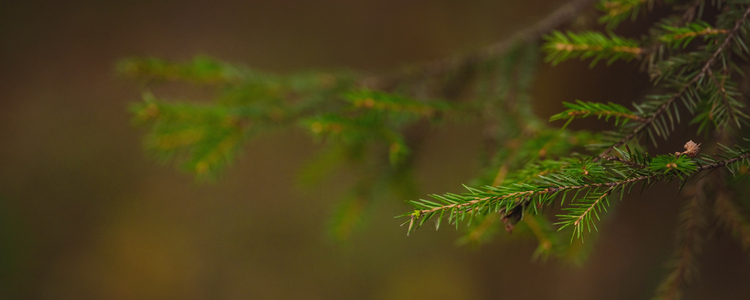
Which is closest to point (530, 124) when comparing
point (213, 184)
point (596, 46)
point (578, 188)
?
point (596, 46)

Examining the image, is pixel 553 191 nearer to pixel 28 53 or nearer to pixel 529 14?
pixel 529 14

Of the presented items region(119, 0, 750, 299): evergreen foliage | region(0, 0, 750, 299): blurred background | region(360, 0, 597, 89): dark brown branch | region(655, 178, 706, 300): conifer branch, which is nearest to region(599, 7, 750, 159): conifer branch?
region(119, 0, 750, 299): evergreen foliage

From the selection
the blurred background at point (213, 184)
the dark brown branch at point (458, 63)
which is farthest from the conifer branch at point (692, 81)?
the blurred background at point (213, 184)

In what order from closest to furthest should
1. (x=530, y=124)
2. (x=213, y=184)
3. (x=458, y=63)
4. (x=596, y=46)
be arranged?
(x=596, y=46), (x=530, y=124), (x=458, y=63), (x=213, y=184)

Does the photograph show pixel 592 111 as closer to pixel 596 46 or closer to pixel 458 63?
pixel 596 46

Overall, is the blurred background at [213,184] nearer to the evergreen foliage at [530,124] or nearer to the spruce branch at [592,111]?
the evergreen foliage at [530,124]
